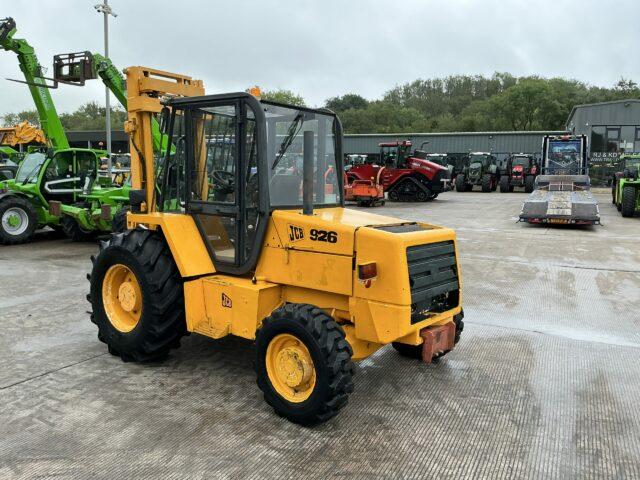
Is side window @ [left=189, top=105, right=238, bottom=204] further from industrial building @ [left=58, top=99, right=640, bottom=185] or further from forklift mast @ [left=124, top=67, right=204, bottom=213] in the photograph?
industrial building @ [left=58, top=99, right=640, bottom=185]

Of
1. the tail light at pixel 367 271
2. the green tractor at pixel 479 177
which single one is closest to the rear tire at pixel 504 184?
the green tractor at pixel 479 177

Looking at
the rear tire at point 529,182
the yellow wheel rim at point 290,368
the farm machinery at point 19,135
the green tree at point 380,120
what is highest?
the green tree at point 380,120

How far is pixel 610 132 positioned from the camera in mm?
37188

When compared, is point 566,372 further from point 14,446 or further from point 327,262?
point 14,446

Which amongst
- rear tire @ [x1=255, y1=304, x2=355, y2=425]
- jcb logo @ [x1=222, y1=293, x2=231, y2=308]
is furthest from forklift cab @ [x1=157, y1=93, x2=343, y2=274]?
rear tire @ [x1=255, y1=304, x2=355, y2=425]

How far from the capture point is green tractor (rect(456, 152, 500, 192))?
103ft

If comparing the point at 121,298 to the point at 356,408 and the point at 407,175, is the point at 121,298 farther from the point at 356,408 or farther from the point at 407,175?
the point at 407,175

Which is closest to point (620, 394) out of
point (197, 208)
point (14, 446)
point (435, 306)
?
point (435, 306)

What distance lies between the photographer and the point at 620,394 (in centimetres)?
439

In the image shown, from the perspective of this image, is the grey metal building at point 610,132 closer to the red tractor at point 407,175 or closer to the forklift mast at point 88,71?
the red tractor at point 407,175

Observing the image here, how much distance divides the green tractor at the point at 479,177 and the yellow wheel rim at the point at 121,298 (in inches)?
1122

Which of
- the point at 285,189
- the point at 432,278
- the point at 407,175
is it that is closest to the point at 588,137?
the point at 407,175

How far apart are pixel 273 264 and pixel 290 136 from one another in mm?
1013

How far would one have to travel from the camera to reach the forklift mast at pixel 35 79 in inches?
515
